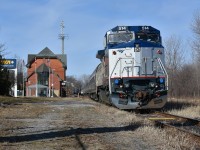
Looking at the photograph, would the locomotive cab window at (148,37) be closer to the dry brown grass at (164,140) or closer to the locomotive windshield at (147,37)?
the locomotive windshield at (147,37)

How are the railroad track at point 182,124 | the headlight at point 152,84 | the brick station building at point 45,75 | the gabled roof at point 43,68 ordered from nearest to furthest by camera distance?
the railroad track at point 182,124 → the headlight at point 152,84 → the brick station building at point 45,75 → the gabled roof at point 43,68

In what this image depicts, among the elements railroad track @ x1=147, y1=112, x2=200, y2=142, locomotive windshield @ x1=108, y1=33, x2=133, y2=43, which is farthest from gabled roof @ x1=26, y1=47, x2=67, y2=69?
railroad track @ x1=147, y1=112, x2=200, y2=142

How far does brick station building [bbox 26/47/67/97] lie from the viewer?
96.8m

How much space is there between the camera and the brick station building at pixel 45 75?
9681 cm

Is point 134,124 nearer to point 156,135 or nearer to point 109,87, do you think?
point 156,135

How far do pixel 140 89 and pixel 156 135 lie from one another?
1004cm

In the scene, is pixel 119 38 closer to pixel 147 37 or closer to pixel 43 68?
pixel 147 37

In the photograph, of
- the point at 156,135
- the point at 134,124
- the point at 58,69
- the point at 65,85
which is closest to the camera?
the point at 156,135

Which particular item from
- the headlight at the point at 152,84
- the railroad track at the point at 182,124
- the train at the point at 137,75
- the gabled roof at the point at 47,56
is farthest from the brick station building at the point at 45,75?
the railroad track at the point at 182,124

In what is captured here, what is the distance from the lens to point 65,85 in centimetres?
10444

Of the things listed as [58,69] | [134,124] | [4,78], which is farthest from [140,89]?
[58,69]

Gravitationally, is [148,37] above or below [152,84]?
above

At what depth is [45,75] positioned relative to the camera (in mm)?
101750

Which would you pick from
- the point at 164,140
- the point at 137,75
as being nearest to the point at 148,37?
the point at 137,75
